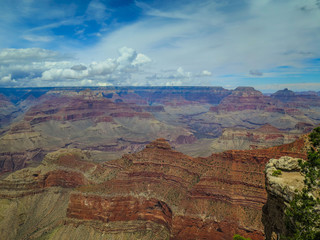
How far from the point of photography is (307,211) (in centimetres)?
2138

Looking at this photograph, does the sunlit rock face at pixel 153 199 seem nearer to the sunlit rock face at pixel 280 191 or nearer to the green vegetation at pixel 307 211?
the sunlit rock face at pixel 280 191

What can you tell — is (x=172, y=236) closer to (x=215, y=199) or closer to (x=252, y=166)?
(x=215, y=199)

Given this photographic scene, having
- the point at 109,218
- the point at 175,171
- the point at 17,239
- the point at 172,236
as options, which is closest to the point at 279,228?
the point at 172,236

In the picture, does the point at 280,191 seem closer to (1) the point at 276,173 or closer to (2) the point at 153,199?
(1) the point at 276,173

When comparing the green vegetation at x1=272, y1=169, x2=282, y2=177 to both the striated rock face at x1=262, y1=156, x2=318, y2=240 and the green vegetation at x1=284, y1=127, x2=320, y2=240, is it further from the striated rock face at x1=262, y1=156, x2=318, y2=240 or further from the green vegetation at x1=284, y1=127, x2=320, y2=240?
the green vegetation at x1=284, y1=127, x2=320, y2=240

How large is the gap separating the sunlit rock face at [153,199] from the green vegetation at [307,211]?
127 ft

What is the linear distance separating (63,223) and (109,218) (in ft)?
57.4

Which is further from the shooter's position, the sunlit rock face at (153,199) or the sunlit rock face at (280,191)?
the sunlit rock face at (153,199)

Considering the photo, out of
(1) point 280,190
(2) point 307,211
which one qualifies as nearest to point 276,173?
(1) point 280,190

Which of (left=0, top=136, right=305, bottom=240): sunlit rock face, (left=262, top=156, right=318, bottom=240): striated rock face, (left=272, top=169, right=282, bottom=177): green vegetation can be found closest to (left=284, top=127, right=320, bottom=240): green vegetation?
(left=262, top=156, right=318, bottom=240): striated rock face

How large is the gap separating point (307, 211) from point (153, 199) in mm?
57917

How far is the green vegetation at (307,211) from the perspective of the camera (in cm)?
2130

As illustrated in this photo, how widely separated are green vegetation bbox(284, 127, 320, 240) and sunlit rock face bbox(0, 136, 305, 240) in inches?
1521

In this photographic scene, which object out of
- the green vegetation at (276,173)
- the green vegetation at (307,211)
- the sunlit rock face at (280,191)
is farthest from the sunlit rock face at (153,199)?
the green vegetation at (307,211)
